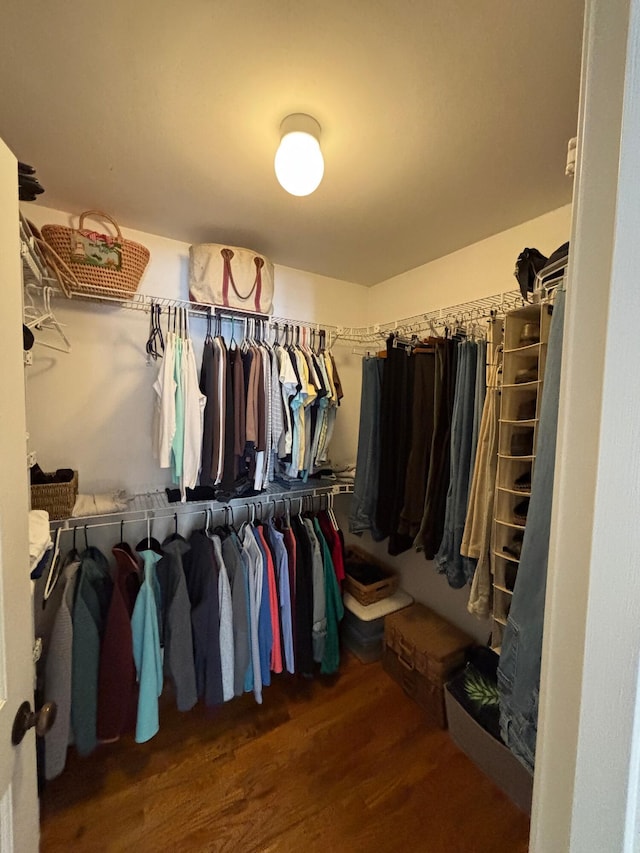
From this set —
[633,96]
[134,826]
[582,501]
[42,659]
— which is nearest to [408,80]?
[633,96]

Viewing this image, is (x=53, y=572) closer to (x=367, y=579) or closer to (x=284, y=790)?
(x=284, y=790)

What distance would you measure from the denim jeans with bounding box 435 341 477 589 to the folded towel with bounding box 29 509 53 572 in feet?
4.66

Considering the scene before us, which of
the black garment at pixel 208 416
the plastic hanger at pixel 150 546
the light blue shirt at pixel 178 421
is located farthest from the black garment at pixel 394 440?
the plastic hanger at pixel 150 546

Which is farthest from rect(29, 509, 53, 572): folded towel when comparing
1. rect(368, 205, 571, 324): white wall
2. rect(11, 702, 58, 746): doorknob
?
rect(368, 205, 571, 324): white wall

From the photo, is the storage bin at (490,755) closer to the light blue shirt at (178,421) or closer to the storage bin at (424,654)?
the storage bin at (424,654)

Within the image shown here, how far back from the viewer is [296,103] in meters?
1.05

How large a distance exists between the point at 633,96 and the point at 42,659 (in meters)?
2.24

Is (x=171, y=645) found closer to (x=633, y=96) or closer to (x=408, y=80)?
(x=633, y=96)

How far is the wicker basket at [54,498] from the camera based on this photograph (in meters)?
1.34

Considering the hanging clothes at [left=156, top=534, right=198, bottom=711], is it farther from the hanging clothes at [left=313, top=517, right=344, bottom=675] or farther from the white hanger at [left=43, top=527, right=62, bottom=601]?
the hanging clothes at [left=313, top=517, right=344, bottom=675]

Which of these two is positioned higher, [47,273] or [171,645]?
[47,273]

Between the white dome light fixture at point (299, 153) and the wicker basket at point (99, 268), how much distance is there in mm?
836

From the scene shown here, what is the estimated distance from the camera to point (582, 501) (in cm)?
43

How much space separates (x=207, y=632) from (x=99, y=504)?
0.75 m
